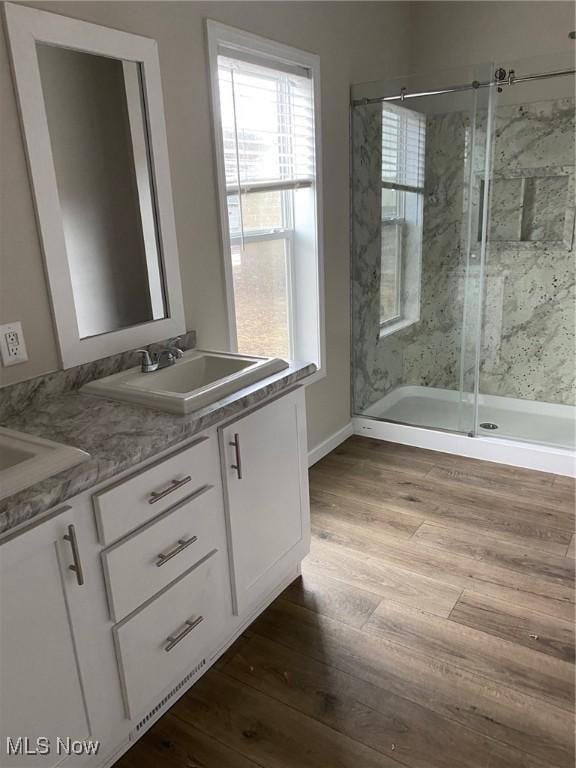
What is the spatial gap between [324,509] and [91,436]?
5.10 feet

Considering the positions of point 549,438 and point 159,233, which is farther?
point 549,438

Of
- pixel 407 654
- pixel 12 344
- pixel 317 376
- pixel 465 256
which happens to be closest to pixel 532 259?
pixel 465 256

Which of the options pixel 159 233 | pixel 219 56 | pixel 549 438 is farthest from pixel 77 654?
pixel 549 438

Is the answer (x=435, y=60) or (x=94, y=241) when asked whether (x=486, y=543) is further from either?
(x=435, y=60)

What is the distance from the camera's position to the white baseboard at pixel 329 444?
3324 mm

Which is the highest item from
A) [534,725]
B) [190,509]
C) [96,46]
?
[96,46]

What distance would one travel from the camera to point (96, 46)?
6.12 ft

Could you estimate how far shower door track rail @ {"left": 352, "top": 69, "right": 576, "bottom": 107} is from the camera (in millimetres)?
2973

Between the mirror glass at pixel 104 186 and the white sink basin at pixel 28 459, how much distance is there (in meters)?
0.58

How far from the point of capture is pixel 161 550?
62.5 inches

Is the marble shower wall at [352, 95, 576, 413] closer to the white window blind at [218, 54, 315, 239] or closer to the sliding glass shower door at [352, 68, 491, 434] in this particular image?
the sliding glass shower door at [352, 68, 491, 434]

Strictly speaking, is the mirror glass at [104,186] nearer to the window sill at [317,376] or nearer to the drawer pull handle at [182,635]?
the drawer pull handle at [182,635]

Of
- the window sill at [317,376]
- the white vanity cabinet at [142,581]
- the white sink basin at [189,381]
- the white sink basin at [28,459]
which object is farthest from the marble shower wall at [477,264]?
the white sink basin at [28,459]

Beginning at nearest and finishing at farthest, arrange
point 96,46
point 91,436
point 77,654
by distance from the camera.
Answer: point 77,654 < point 91,436 < point 96,46
